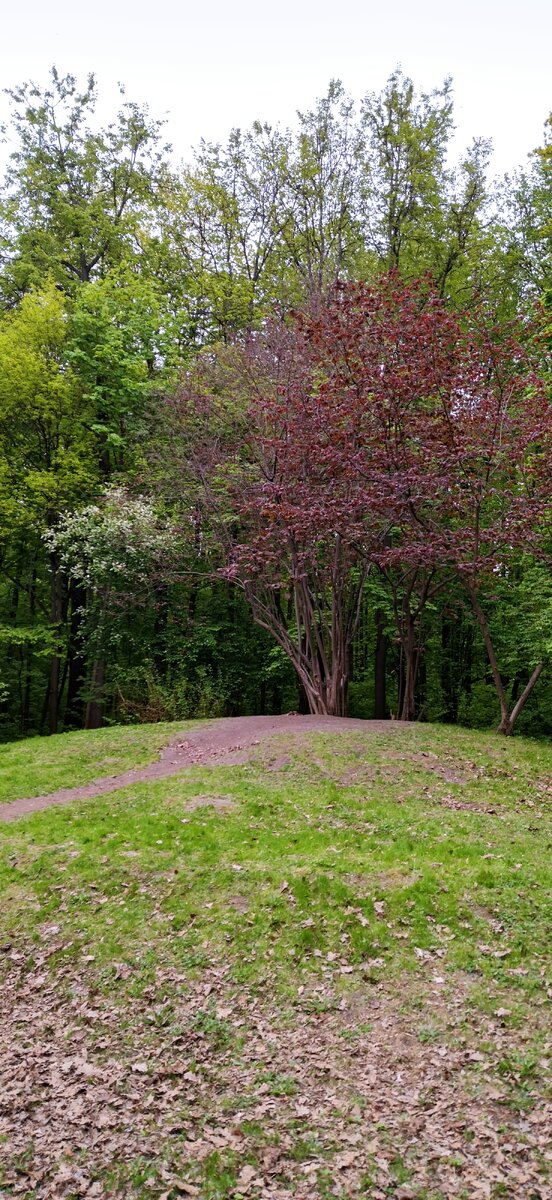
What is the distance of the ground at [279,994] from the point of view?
3.94 m

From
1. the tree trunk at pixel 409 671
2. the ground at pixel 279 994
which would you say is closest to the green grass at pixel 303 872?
the ground at pixel 279 994

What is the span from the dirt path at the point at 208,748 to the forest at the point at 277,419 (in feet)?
5.64

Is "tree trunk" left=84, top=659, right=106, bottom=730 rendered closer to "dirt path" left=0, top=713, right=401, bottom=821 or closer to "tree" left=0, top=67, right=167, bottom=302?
"dirt path" left=0, top=713, right=401, bottom=821

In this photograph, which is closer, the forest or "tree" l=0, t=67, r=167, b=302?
the forest

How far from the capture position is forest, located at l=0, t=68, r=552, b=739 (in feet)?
39.1

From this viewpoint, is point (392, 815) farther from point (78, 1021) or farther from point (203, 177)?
point (203, 177)

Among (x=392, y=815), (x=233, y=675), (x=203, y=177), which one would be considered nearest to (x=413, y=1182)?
(x=392, y=815)

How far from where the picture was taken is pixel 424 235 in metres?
18.9

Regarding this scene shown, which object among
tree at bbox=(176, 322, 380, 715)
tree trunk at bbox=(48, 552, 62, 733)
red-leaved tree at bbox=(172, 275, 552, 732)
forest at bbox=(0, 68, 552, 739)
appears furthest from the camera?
tree trunk at bbox=(48, 552, 62, 733)

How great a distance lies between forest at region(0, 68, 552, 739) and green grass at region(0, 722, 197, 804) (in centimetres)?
223

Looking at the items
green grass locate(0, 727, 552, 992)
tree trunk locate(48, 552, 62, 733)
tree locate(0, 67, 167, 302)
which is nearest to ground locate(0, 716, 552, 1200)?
green grass locate(0, 727, 552, 992)

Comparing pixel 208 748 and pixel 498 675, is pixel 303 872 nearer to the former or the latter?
pixel 208 748

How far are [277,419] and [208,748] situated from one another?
6321 millimetres

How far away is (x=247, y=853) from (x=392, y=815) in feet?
6.31
